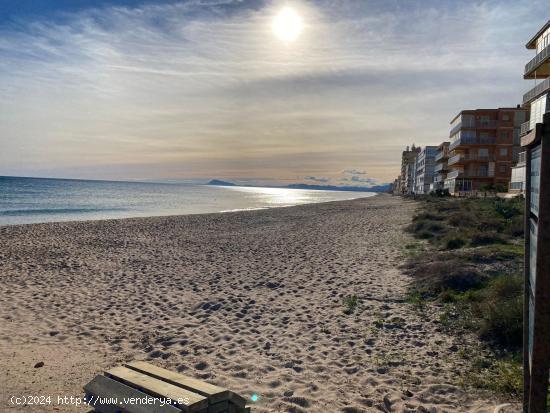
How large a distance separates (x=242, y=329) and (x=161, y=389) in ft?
11.9

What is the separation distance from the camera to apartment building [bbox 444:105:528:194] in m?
59.1

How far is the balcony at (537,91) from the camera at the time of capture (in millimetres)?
33688

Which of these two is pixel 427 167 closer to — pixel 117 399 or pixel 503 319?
pixel 503 319

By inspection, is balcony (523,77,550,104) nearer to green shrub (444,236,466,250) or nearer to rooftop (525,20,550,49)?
rooftop (525,20,550,49)

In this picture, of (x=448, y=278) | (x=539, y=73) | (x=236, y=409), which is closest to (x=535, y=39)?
(x=539, y=73)

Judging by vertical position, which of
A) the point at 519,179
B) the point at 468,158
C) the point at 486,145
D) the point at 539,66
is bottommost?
the point at 519,179

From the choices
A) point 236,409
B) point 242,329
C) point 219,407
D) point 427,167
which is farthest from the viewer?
point 427,167

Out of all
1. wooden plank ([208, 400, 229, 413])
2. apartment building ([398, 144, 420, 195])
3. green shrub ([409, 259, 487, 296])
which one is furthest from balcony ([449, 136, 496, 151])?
apartment building ([398, 144, 420, 195])

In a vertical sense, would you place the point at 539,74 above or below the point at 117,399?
above

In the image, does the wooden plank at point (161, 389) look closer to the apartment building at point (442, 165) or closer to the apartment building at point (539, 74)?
the apartment building at point (539, 74)

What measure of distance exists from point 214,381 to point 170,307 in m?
3.82

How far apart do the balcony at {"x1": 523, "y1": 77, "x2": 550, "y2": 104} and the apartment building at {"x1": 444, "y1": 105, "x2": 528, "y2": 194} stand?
853 inches

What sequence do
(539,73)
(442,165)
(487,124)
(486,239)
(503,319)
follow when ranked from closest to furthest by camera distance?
(503,319)
(486,239)
(539,73)
(487,124)
(442,165)

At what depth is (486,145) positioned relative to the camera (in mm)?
60938
